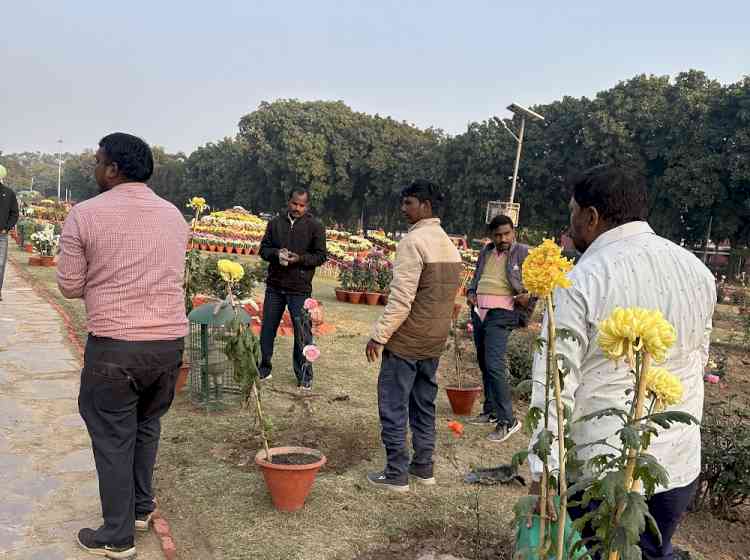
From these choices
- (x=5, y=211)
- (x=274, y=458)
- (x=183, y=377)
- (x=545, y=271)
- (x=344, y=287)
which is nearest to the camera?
(x=545, y=271)

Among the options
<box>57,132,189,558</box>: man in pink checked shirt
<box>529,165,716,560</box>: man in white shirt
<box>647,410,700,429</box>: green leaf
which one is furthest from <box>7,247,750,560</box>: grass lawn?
<box>647,410,700,429</box>: green leaf

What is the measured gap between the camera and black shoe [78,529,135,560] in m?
2.86

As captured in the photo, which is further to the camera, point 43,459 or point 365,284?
point 365,284

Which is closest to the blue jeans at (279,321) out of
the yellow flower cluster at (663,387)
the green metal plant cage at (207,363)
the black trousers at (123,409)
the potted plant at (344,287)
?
the green metal plant cage at (207,363)

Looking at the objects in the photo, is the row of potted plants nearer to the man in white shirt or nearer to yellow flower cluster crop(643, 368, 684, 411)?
the man in white shirt

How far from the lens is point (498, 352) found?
4820mm

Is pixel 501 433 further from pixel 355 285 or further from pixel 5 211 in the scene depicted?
pixel 355 285

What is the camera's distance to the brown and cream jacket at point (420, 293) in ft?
11.8

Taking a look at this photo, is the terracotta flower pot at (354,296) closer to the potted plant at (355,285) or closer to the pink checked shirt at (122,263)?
the potted plant at (355,285)

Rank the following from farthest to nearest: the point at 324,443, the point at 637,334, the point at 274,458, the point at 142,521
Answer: the point at 324,443 → the point at 274,458 → the point at 142,521 → the point at 637,334

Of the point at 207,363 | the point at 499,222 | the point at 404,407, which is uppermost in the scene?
the point at 499,222

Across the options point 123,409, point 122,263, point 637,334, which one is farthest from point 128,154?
point 637,334

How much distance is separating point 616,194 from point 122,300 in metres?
1.86

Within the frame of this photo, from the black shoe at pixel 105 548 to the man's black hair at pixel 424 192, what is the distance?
88.3 inches
